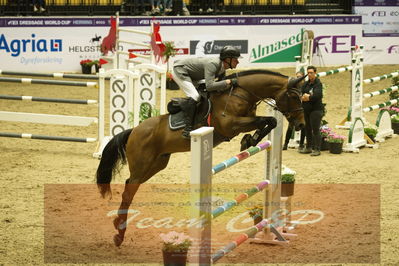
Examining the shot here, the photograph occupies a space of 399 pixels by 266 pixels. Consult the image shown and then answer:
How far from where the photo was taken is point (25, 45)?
742 inches

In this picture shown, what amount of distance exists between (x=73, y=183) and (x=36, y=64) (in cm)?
954

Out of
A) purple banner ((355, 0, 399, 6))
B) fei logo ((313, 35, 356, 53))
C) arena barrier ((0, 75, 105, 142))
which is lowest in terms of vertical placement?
arena barrier ((0, 75, 105, 142))

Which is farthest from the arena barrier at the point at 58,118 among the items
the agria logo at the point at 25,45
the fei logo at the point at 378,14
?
the fei logo at the point at 378,14

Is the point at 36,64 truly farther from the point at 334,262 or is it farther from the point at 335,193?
the point at 334,262

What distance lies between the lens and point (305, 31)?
19.5m

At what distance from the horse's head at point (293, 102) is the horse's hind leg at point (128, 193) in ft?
4.94

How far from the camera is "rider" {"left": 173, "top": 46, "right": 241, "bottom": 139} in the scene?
24.6 ft

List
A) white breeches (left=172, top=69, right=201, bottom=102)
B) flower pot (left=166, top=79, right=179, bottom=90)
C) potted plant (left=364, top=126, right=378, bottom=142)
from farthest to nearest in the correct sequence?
flower pot (left=166, top=79, right=179, bottom=90) → potted plant (left=364, top=126, right=378, bottom=142) → white breeches (left=172, top=69, right=201, bottom=102)

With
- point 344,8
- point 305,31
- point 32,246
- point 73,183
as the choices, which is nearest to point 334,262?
point 32,246

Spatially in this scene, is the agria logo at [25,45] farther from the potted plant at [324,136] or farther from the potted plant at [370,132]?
the potted plant at [370,132]

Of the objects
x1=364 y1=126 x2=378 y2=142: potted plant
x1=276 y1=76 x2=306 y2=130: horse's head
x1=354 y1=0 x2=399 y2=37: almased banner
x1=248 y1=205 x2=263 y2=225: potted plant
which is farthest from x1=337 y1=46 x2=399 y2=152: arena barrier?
x1=354 y1=0 x2=399 y2=37: almased banner

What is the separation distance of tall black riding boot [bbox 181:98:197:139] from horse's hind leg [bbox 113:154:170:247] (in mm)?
504

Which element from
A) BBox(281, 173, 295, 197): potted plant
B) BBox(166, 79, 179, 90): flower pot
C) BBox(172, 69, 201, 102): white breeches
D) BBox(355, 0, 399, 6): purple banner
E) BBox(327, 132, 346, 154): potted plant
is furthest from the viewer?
BBox(355, 0, 399, 6): purple banner

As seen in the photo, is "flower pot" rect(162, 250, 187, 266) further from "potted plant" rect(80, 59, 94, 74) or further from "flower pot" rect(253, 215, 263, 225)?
"potted plant" rect(80, 59, 94, 74)
